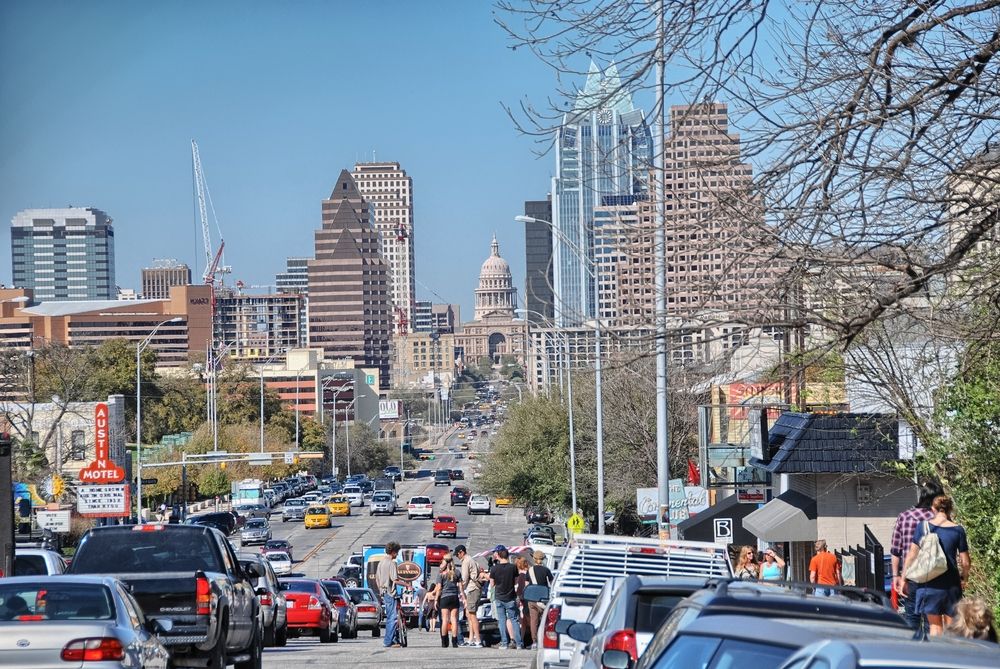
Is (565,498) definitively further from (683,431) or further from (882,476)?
(882,476)

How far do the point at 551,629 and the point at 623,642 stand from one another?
333 centimetres

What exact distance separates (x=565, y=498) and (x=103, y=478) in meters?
18.3

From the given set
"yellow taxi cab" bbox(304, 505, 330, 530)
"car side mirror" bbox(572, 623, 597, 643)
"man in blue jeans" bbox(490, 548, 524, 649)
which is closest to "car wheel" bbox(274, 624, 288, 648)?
"man in blue jeans" bbox(490, 548, 524, 649)

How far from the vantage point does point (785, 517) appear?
25.5 metres

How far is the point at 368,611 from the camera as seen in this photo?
3538 centimetres

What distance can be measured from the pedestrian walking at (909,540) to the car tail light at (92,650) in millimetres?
6533

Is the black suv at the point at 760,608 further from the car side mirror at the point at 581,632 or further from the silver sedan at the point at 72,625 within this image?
the silver sedan at the point at 72,625

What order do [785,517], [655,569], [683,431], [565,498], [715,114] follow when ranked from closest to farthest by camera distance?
[715,114]
[655,569]
[785,517]
[683,431]
[565,498]

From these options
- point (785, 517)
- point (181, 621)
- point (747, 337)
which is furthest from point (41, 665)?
point (785, 517)

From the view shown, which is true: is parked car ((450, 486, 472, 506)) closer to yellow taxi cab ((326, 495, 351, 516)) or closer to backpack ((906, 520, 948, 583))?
yellow taxi cab ((326, 495, 351, 516))

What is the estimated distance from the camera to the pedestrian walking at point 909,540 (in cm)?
1313

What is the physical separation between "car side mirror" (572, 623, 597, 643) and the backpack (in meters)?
3.29

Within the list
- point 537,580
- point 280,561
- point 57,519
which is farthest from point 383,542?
point 537,580

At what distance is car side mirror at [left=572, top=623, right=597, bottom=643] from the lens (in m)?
10.8
